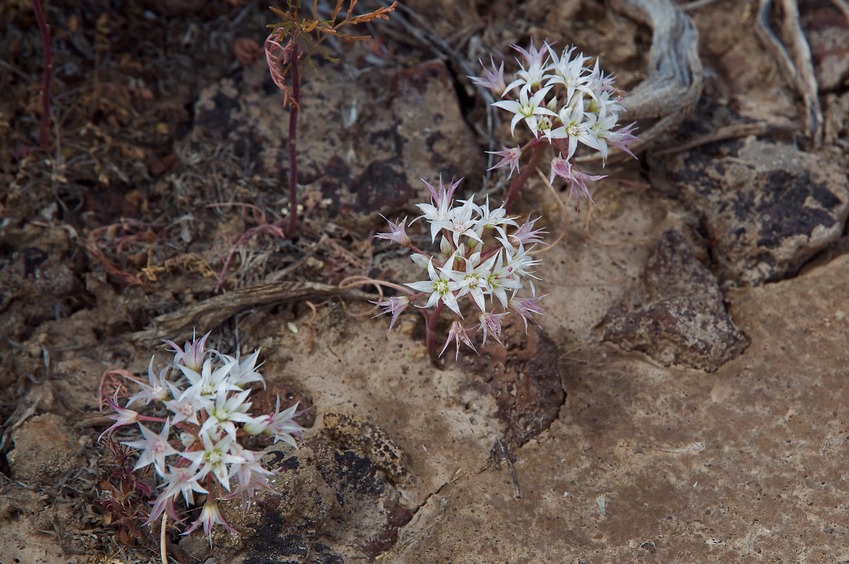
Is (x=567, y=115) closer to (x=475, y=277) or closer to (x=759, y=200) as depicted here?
(x=475, y=277)

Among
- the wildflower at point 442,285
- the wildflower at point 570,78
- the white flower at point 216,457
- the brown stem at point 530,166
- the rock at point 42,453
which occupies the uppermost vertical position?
the wildflower at point 570,78

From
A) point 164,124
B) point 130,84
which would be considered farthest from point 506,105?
point 130,84

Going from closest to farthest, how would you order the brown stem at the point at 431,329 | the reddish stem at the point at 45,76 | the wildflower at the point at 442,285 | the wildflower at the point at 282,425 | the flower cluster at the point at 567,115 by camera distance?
the wildflower at the point at 282,425 < the wildflower at the point at 442,285 < the flower cluster at the point at 567,115 < the brown stem at the point at 431,329 < the reddish stem at the point at 45,76

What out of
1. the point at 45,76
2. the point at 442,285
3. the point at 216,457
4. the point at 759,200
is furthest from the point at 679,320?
the point at 45,76

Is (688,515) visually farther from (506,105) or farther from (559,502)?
(506,105)

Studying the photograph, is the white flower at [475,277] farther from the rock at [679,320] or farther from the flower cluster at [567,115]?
the rock at [679,320]

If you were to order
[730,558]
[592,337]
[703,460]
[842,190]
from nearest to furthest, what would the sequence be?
[730,558]
[703,460]
[592,337]
[842,190]

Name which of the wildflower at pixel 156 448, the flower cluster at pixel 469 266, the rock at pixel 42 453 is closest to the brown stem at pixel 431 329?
the flower cluster at pixel 469 266
